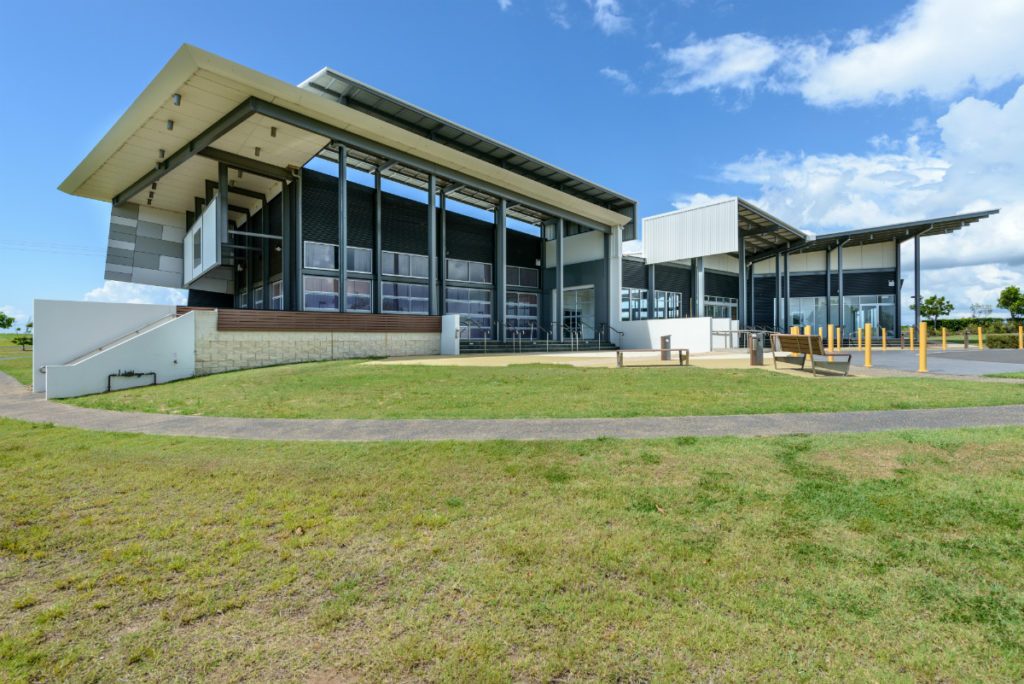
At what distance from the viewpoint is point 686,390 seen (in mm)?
9914

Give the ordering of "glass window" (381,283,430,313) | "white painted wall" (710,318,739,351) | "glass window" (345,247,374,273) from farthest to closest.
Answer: "white painted wall" (710,318,739,351) → "glass window" (381,283,430,313) → "glass window" (345,247,374,273)

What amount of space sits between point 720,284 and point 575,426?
38317mm

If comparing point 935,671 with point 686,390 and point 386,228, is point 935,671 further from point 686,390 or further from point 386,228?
point 386,228

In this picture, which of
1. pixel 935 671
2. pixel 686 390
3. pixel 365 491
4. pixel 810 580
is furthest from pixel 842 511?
pixel 686 390

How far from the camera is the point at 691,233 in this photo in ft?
102

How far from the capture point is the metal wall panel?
29078mm

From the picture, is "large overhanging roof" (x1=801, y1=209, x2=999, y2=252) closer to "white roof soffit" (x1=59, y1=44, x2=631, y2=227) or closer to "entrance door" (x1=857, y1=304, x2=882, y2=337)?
"entrance door" (x1=857, y1=304, x2=882, y2=337)

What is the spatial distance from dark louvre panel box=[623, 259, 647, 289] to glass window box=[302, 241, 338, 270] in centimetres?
1911

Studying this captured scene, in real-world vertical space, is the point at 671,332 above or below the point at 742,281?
below

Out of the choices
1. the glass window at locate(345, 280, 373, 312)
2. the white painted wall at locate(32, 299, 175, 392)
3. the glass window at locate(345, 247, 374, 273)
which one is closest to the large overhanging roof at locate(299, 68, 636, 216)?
the glass window at locate(345, 247, 374, 273)

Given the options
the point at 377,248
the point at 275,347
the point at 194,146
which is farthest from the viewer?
the point at 377,248

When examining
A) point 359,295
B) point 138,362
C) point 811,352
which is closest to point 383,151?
point 359,295

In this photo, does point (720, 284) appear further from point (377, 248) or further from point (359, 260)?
point (359, 260)

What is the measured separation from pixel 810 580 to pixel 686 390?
735 cm
